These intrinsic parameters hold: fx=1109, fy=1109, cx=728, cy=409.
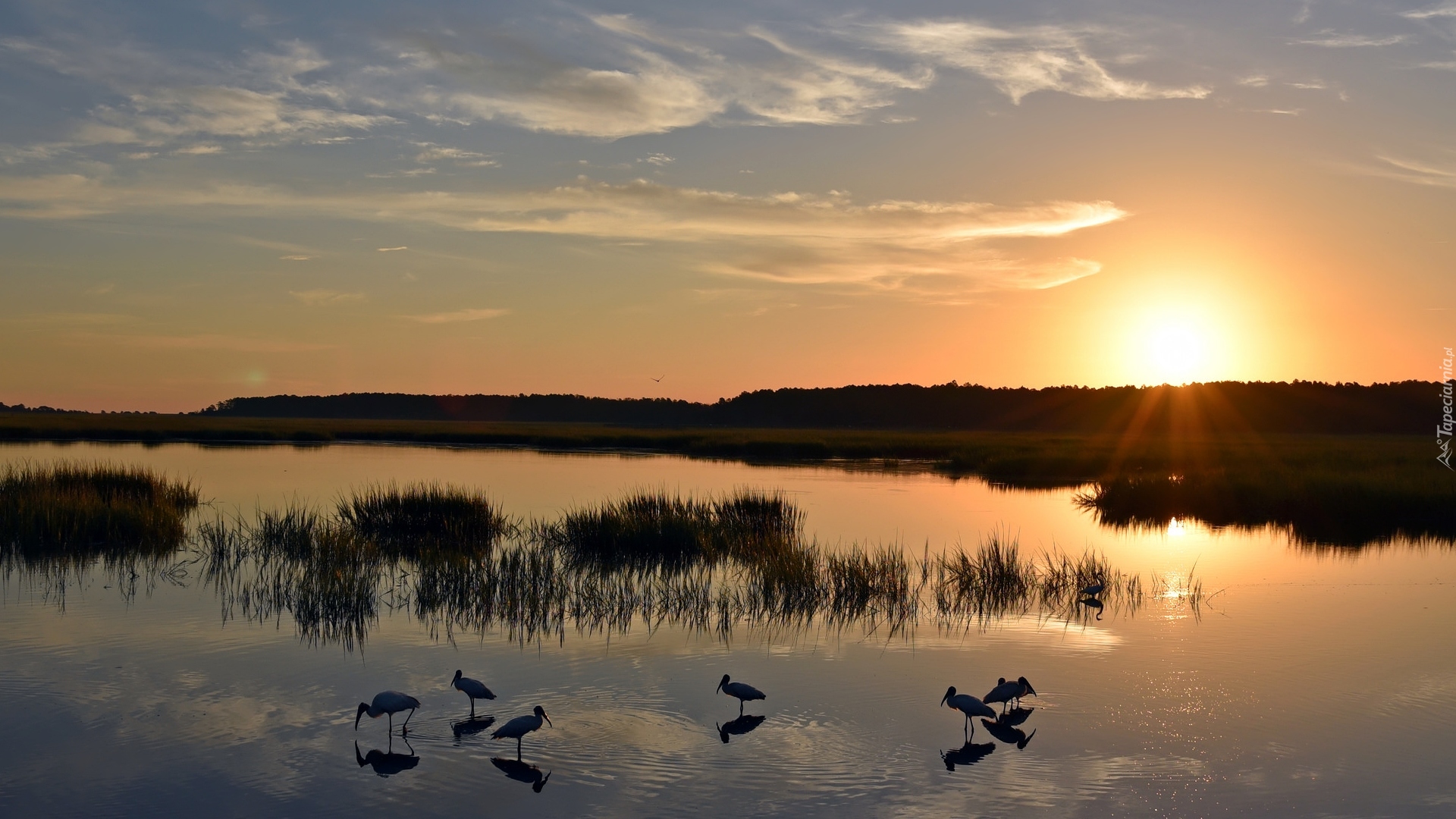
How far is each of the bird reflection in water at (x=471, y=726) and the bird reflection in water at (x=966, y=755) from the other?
3.62 meters

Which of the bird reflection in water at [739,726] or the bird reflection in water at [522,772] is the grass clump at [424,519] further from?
the bird reflection in water at [522,772]

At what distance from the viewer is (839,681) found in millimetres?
10625

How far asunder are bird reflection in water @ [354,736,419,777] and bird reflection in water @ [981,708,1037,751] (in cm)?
455

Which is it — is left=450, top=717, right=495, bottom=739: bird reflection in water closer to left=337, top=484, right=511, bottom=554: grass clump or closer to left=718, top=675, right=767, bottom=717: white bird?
left=718, top=675, right=767, bottom=717: white bird

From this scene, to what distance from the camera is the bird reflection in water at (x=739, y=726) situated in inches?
350

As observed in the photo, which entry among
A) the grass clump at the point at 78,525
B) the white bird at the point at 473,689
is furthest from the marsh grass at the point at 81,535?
the white bird at the point at 473,689

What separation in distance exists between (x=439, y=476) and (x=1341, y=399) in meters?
106

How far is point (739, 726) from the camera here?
9.11 metres

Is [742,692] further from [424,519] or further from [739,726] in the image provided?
[424,519]

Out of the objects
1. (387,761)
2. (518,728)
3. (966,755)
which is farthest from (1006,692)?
(387,761)

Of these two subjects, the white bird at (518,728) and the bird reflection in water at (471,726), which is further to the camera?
the bird reflection in water at (471,726)

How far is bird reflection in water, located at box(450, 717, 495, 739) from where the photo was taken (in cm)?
879

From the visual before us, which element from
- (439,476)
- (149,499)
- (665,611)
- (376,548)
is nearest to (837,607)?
(665,611)

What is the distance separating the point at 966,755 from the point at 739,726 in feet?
6.01
